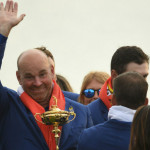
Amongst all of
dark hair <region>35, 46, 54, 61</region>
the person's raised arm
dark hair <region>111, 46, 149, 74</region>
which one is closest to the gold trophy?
the person's raised arm

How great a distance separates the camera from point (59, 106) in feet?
22.4

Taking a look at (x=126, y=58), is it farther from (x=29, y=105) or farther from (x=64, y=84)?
(x=64, y=84)

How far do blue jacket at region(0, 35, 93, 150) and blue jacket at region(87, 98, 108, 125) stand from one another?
2.89ft

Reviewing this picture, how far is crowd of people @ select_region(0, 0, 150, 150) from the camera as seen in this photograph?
18.0 feet

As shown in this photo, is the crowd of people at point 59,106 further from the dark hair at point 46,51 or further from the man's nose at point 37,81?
the dark hair at point 46,51

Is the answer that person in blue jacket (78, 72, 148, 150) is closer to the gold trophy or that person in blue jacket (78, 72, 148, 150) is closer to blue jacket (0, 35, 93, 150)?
the gold trophy

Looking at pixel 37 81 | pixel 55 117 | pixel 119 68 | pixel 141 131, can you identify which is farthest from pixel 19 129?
pixel 141 131

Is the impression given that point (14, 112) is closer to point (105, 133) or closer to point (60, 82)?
point (105, 133)

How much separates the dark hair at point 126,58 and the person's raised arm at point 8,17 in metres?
1.95

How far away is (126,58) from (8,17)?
2.19m

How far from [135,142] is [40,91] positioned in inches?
99.8

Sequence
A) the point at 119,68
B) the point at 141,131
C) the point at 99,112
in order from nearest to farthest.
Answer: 1. the point at 141,131
2. the point at 119,68
3. the point at 99,112

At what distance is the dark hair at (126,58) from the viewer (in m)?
7.54

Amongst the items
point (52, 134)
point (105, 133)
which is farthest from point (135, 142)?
point (52, 134)
